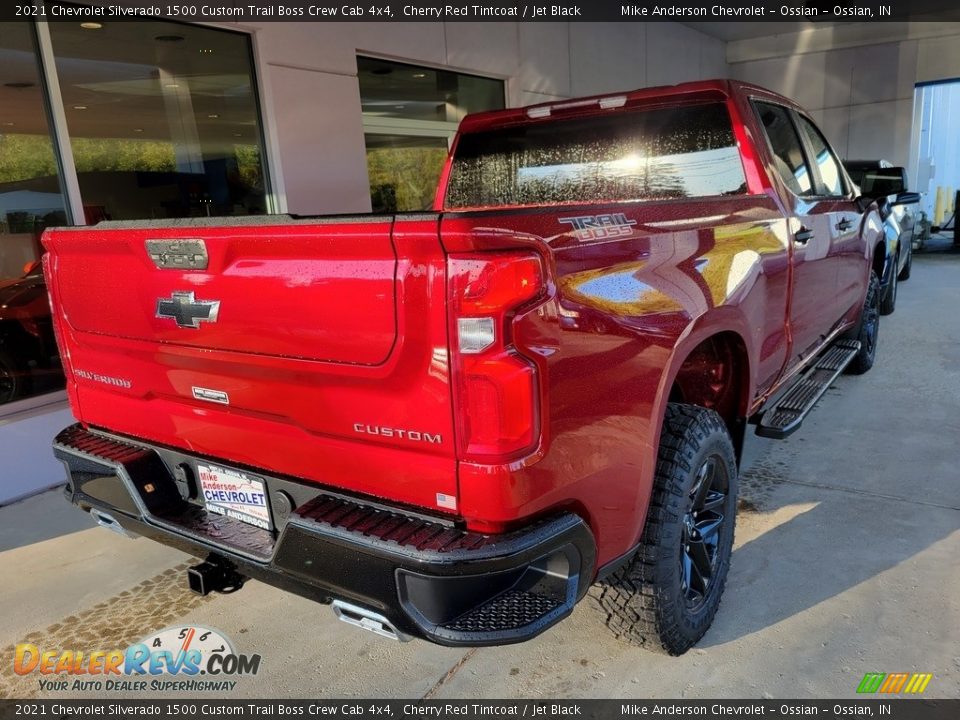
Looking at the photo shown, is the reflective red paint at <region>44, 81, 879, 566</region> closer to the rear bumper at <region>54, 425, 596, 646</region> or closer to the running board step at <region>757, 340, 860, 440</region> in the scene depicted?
the rear bumper at <region>54, 425, 596, 646</region>

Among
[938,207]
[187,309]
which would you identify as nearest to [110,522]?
[187,309]

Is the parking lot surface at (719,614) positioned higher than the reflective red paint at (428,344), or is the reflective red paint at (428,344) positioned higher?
the reflective red paint at (428,344)

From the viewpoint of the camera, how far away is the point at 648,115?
315cm

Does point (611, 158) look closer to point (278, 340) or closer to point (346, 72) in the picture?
point (278, 340)

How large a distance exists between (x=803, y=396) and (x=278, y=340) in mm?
2800

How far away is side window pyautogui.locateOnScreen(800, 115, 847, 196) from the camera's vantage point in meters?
3.91

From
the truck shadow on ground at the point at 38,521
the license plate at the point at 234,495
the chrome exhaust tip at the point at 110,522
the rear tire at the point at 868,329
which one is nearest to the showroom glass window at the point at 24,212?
the truck shadow on ground at the point at 38,521

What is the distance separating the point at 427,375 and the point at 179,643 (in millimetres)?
1804

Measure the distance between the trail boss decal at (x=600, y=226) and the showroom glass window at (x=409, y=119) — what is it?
527 cm

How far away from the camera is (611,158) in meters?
3.22

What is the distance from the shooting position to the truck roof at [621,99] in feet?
9.93

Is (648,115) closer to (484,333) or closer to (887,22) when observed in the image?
(484,333)

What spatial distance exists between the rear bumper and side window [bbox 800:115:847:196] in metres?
3.09

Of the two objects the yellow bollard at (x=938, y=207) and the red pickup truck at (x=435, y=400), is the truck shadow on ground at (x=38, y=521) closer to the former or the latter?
the red pickup truck at (x=435, y=400)
